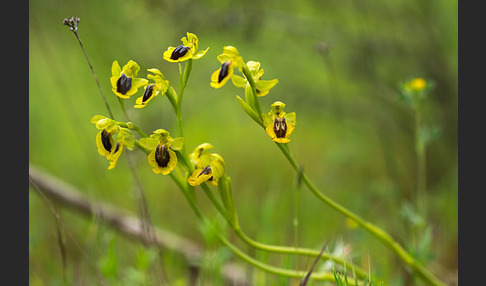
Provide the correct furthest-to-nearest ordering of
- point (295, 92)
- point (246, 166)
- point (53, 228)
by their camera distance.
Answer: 1. point (246, 166)
2. point (295, 92)
3. point (53, 228)

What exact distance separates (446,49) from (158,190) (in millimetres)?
2005

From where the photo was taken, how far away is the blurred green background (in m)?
2.37

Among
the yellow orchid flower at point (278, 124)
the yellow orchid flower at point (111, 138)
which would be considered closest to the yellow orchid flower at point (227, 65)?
the yellow orchid flower at point (278, 124)

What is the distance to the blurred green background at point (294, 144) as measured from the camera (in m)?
2.37

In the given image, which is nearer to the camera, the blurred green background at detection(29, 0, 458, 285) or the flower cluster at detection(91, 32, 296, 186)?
the flower cluster at detection(91, 32, 296, 186)

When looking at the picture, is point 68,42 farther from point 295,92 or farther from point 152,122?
point 295,92

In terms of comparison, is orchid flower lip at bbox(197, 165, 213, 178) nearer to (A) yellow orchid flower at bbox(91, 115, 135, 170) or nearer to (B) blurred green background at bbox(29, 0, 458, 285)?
(A) yellow orchid flower at bbox(91, 115, 135, 170)

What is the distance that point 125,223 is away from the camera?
225 centimetres

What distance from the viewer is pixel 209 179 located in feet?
3.89

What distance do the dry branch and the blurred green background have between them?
0.05 meters

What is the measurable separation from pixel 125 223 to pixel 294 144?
2087 millimetres

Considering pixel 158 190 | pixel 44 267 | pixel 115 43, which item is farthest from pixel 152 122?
pixel 44 267

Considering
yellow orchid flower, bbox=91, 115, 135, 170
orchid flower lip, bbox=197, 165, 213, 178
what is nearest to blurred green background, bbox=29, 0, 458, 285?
orchid flower lip, bbox=197, 165, 213, 178

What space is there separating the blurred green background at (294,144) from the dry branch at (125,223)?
0.05m
